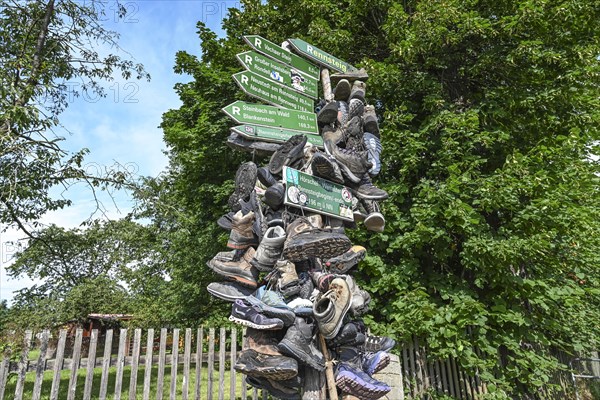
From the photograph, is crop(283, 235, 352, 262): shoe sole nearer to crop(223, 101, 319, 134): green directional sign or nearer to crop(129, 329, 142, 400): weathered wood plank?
crop(223, 101, 319, 134): green directional sign

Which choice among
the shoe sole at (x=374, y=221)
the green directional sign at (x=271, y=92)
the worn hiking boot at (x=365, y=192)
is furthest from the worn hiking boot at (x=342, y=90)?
the shoe sole at (x=374, y=221)

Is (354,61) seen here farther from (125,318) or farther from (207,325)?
(125,318)

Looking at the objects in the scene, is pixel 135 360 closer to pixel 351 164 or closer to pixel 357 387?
pixel 357 387

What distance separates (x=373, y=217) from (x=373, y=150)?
0.68 meters

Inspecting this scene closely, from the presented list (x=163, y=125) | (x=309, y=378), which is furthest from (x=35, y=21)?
(x=309, y=378)

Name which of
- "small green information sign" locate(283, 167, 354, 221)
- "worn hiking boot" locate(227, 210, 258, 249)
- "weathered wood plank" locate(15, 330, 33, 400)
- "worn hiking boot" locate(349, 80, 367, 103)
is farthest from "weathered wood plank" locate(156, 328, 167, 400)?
"worn hiking boot" locate(349, 80, 367, 103)

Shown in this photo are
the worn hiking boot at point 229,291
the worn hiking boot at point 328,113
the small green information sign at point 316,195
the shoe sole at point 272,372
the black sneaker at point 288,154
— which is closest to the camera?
the shoe sole at point 272,372

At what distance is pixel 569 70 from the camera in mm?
5500

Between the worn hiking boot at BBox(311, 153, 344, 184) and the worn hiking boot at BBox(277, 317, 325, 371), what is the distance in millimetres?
1136

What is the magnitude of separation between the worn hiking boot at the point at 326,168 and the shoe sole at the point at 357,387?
144 centimetres

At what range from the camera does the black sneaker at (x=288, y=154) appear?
2801 mm

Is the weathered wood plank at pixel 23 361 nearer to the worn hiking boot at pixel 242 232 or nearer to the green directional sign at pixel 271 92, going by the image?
the worn hiking boot at pixel 242 232

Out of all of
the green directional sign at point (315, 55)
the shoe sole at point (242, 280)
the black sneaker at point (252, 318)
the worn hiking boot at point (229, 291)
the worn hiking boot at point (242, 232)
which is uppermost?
the green directional sign at point (315, 55)

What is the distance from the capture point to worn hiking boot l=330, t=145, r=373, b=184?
3045 millimetres
